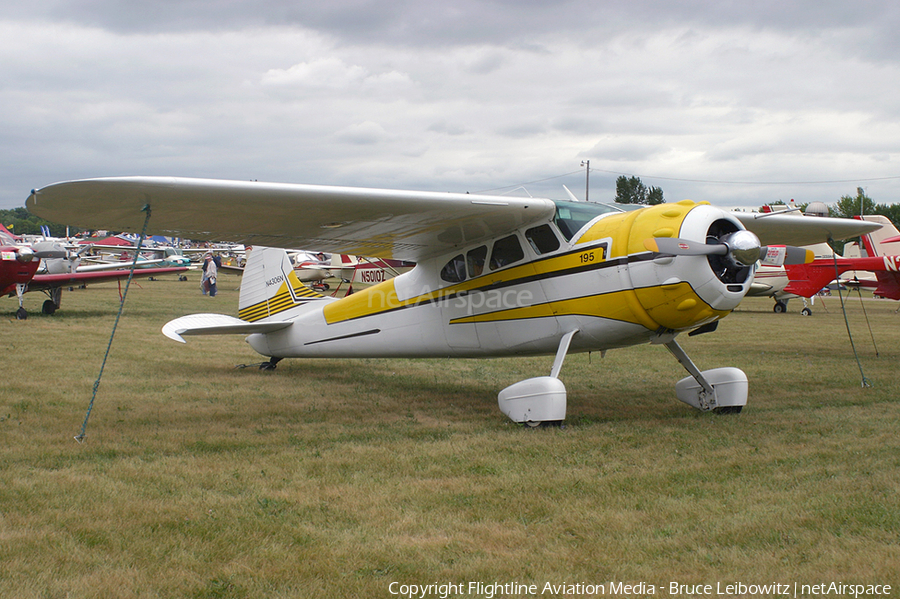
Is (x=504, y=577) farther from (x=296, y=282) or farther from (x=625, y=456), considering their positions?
(x=296, y=282)

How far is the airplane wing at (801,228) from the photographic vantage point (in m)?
8.94

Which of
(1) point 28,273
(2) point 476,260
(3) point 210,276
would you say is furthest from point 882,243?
(3) point 210,276

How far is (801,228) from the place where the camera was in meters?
9.41

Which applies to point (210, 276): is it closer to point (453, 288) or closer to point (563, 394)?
point (453, 288)

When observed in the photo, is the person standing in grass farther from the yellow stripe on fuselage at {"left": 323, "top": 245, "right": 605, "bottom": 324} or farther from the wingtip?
the wingtip

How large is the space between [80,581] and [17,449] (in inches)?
117

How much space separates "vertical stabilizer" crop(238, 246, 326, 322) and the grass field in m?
1.29

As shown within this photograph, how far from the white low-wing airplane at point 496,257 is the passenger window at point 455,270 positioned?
0.02m

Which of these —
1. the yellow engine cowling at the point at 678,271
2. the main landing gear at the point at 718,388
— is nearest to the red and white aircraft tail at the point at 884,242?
the main landing gear at the point at 718,388

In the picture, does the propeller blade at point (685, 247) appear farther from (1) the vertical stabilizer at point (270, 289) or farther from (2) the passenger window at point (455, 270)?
(1) the vertical stabilizer at point (270, 289)

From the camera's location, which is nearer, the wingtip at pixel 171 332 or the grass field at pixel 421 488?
the grass field at pixel 421 488

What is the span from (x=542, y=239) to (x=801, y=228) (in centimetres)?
482

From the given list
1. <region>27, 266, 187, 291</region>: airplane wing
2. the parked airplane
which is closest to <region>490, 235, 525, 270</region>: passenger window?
<region>27, 266, 187, 291</region>: airplane wing

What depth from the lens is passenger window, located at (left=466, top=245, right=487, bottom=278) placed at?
749cm
